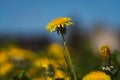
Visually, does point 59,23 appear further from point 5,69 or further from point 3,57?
point 3,57

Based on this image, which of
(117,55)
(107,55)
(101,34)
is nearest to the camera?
(107,55)

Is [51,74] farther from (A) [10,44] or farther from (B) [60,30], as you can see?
(A) [10,44]

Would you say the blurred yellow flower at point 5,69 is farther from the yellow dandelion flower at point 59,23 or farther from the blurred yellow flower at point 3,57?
the yellow dandelion flower at point 59,23

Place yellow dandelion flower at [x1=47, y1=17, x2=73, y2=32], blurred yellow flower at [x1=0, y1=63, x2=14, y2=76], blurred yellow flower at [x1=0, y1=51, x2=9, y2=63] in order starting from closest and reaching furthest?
yellow dandelion flower at [x1=47, y1=17, x2=73, y2=32] < blurred yellow flower at [x1=0, y1=63, x2=14, y2=76] < blurred yellow flower at [x1=0, y1=51, x2=9, y2=63]

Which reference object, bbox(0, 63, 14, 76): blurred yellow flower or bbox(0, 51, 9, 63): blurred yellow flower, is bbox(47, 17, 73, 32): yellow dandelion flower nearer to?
bbox(0, 63, 14, 76): blurred yellow flower

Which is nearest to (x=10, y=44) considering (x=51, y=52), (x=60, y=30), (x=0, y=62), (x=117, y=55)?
(x=51, y=52)

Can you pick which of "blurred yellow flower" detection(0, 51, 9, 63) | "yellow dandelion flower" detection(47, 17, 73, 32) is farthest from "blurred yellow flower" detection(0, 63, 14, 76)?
"yellow dandelion flower" detection(47, 17, 73, 32)

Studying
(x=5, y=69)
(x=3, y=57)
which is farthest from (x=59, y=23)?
(x=3, y=57)

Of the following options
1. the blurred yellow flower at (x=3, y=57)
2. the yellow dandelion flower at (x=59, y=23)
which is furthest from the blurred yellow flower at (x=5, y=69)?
the yellow dandelion flower at (x=59, y=23)

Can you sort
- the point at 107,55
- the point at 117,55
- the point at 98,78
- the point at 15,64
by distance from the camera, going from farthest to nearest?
the point at 15,64 < the point at 117,55 < the point at 107,55 < the point at 98,78
